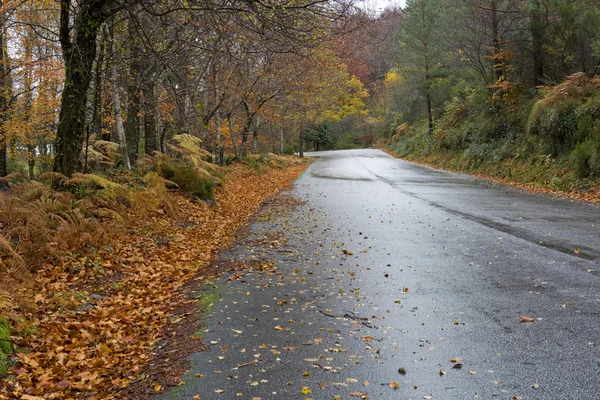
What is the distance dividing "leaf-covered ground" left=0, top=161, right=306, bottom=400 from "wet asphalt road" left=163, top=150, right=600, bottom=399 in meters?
0.61

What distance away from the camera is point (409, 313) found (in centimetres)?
511

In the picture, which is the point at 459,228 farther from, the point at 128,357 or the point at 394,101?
the point at 394,101

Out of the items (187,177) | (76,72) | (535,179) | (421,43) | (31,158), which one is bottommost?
(535,179)

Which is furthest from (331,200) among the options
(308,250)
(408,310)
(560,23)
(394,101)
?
(394,101)

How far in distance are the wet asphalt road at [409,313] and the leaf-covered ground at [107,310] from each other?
2.01 ft

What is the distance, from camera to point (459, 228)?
9.48 meters

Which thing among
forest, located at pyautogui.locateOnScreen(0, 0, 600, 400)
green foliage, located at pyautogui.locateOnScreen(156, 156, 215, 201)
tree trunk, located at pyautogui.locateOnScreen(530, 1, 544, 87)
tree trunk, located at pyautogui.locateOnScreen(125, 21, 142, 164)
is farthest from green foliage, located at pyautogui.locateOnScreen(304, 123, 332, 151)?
green foliage, located at pyautogui.locateOnScreen(156, 156, 215, 201)

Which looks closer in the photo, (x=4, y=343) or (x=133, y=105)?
(x=4, y=343)

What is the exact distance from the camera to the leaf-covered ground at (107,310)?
3.87 metres

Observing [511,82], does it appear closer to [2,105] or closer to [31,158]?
[2,105]

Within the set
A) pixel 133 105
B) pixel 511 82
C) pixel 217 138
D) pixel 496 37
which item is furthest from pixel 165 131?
pixel 511 82

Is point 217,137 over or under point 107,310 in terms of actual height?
over

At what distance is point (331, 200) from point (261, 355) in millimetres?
10643

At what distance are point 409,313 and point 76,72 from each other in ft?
22.8
